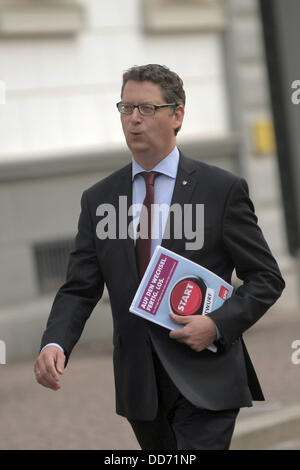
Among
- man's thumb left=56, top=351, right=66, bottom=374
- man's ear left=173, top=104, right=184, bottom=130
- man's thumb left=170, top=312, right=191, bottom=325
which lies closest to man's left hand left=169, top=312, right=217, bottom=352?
man's thumb left=170, top=312, right=191, bottom=325

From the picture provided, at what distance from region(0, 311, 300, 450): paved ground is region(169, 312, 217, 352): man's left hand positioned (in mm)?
3067

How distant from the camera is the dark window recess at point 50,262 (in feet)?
38.8

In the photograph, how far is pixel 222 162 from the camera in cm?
1323

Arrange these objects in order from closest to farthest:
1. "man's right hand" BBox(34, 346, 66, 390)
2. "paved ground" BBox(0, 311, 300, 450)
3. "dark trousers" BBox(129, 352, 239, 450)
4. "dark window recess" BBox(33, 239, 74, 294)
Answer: "man's right hand" BBox(34, 346, 66, 390), "dark trousers" BBox(129, 352, 239, 450), "paved ground" BBox(0, 311, 300, 450), "dark window recess" BBox(33, 239, 74, 294)

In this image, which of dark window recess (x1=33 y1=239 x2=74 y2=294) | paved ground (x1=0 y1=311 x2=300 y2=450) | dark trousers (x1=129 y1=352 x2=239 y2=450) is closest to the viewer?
dark trousers (x1=129 y1=352 x2=239 y2=450)

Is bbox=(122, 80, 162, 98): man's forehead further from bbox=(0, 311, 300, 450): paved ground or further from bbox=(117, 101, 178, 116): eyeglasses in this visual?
bbox=(0, 311, 300, 450): paved ground

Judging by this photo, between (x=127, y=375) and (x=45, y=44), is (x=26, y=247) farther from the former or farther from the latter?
(x=127, y=375)

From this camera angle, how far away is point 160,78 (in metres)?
3.95

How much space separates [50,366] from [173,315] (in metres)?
0.45

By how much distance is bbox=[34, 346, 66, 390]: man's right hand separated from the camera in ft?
12.8

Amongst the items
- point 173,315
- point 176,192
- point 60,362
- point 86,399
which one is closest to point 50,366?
point 60,362

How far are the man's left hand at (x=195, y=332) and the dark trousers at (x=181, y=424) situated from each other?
0.57 feet

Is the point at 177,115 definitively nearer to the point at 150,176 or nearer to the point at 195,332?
the point at 150,176

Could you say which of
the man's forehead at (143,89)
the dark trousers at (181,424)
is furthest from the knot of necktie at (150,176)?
the dark trousers at (181,424)
